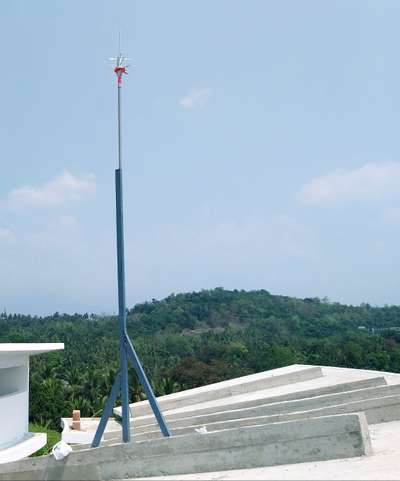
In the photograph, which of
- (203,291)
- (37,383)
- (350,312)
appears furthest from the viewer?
(203,291)

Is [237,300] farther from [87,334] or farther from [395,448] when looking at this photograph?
[395,448]

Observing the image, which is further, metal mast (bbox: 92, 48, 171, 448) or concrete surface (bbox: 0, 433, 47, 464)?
concrete surface (bbox: 0, 433, 47, 464)

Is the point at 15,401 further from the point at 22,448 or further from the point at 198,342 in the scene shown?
the point at 198,342

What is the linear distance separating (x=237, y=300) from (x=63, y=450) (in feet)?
273

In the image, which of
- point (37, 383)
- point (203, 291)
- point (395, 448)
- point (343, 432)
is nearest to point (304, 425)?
point (343, 432)

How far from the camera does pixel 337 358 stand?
118 ft

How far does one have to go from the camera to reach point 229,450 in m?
7.93

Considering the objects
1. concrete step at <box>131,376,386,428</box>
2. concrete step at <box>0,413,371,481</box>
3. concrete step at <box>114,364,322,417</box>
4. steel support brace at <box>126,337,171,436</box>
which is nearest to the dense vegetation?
concrete step at <box>114,364,322,417</box>

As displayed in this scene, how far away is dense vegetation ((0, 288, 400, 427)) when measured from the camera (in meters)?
27.3

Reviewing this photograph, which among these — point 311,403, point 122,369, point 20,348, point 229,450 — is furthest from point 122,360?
point 311,403

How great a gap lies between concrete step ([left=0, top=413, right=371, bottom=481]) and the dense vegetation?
15.9 m

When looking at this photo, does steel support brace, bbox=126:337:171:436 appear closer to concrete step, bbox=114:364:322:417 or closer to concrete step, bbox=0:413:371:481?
concrete step, bbox=0:413:371:481

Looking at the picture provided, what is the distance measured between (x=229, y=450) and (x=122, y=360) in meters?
3.27

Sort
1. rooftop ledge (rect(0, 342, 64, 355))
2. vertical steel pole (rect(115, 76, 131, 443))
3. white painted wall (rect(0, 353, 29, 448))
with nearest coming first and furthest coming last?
vertical steel pole (rect(115, 76, 131, 443))
rooftop ledge (rect(0, 342, 64, 355))
white painted wall (rect(0, 353, 29, 448))
